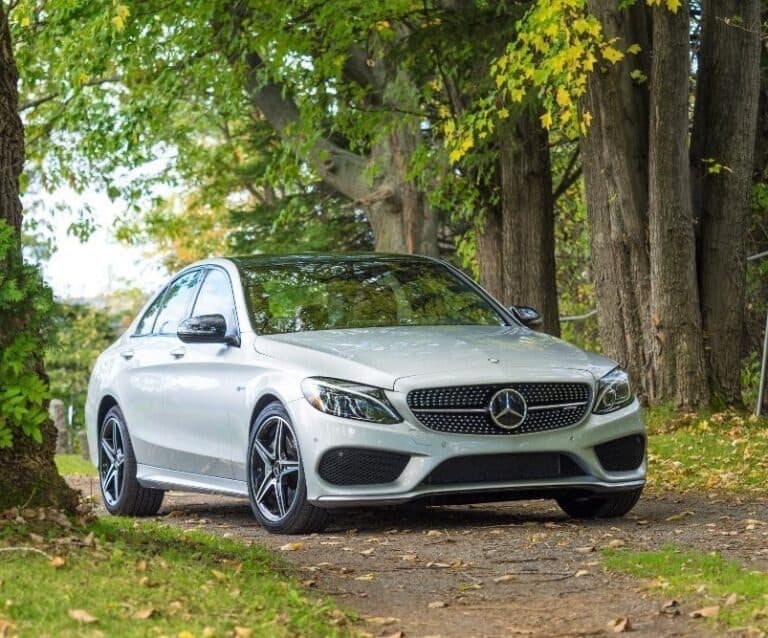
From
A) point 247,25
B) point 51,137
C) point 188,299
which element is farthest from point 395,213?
point 188,299

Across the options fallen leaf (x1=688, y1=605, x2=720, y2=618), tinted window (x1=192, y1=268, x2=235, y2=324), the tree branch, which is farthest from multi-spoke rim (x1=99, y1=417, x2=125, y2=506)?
the tree branch

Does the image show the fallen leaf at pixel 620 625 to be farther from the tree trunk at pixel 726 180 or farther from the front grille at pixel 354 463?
the tree trunk at pixel 726 180

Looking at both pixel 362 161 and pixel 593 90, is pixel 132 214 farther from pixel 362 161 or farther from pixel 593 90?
pixel 593 90

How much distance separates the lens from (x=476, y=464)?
349 inches

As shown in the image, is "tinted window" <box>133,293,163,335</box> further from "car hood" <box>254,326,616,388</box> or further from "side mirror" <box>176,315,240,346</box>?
"car hood" <box>254,326,616,388</box>

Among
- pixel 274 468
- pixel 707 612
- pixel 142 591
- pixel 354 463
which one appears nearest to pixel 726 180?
pixel 274 468

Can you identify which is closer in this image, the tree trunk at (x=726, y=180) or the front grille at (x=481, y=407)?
the front grille at (x=481, y=407)

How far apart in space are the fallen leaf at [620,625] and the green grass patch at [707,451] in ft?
17.2

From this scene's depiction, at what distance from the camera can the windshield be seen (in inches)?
390

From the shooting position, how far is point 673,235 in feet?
49.7

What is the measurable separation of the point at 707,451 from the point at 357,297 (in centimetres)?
458

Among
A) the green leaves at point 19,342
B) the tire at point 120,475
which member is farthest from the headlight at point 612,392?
the tire at point 120,475

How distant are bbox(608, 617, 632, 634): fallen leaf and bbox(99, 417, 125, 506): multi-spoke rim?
18.7ft

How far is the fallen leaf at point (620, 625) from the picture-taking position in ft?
20.0
